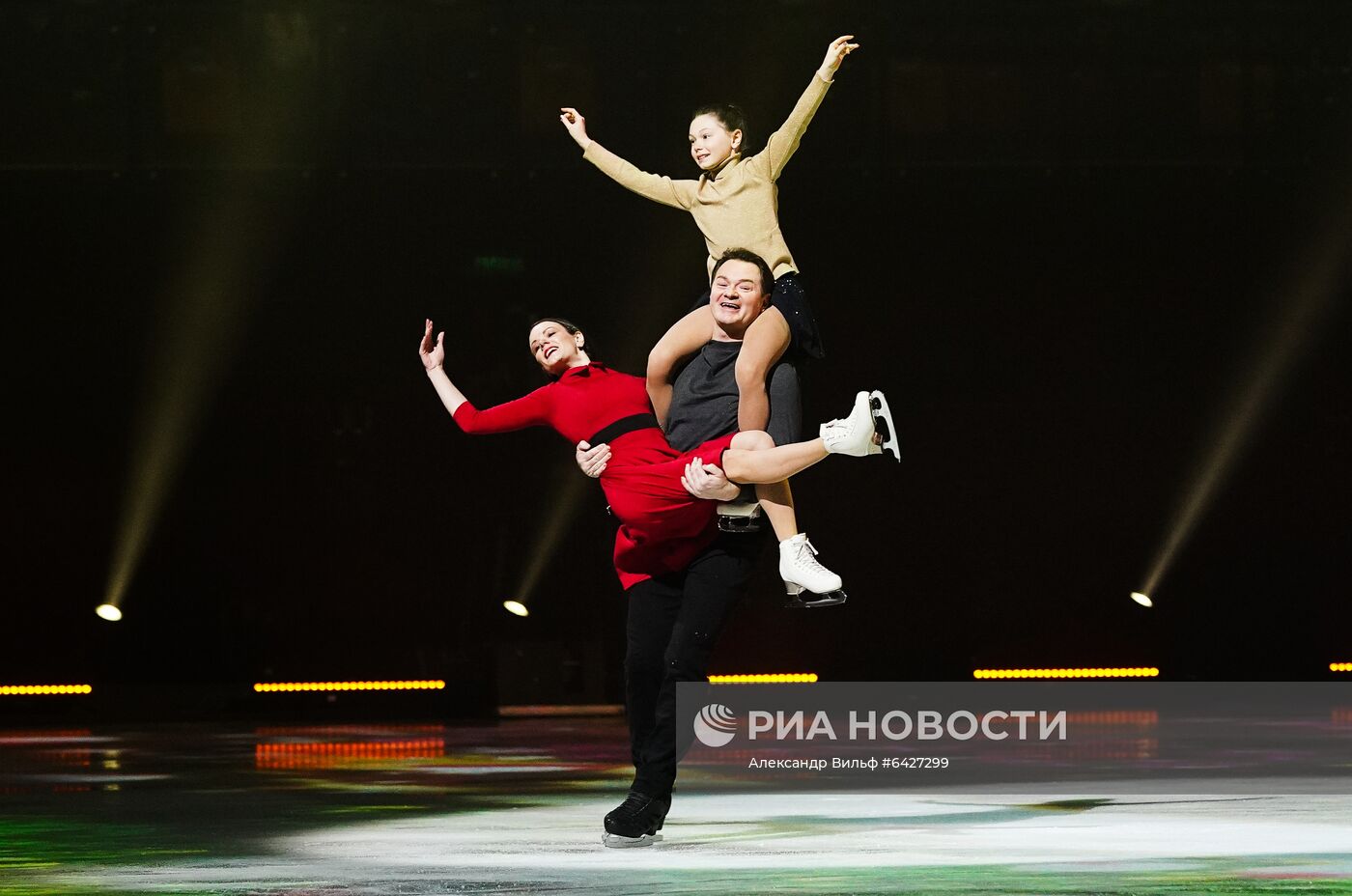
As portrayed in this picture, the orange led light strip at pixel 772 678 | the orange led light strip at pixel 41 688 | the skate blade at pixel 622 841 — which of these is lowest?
the skate blade at pixel 622 841

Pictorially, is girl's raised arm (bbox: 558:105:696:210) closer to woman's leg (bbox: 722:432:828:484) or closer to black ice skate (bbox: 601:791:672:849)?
woman's leg (bbox: 722:432:828:484)

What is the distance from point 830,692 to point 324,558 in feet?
8.72

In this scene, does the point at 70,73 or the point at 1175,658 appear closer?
the point at 70,73

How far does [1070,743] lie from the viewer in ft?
23.8

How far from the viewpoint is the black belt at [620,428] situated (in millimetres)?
4184

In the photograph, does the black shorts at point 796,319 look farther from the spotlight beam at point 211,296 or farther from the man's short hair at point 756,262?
the spotlight beam at point 211,296

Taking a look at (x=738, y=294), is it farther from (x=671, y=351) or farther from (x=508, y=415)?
(x=508, y=415)

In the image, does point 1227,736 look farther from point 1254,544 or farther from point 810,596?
point 810,596

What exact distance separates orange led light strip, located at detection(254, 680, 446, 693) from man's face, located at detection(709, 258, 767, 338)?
5.71 m

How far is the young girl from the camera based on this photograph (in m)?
4.30

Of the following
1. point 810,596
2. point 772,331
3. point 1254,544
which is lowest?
point 810,596

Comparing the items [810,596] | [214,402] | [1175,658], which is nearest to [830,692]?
[1175,658]

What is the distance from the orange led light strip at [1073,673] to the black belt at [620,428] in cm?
602

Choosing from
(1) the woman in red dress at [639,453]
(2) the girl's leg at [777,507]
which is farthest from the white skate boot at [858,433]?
(2) the girl's leg at [777,507]
